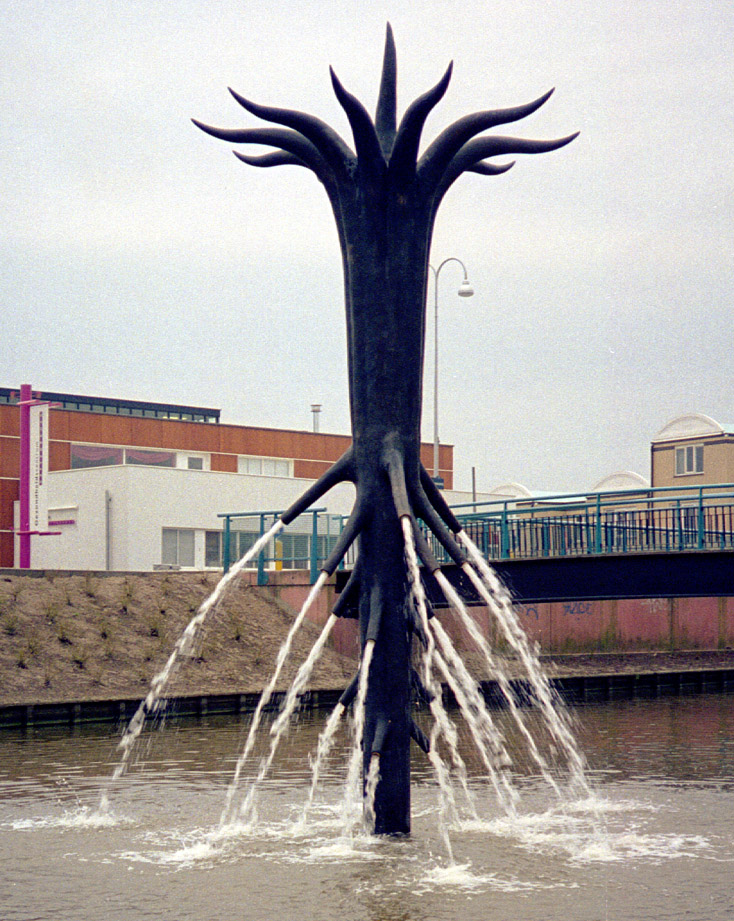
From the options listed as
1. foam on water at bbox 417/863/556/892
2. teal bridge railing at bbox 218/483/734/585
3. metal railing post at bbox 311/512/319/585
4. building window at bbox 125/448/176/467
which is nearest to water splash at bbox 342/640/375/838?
foam on water at bbox 417/863/556/892

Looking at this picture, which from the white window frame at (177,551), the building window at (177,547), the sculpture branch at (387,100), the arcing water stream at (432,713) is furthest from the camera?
the building window at (177,547)

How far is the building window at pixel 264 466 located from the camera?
6869 centimetres

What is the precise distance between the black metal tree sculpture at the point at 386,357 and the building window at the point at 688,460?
63.6m

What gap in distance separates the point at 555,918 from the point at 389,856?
8.04ft

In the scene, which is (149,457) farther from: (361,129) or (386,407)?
(361,129)

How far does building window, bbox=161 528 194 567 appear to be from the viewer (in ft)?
175

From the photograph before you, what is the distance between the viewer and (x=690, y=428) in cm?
7706

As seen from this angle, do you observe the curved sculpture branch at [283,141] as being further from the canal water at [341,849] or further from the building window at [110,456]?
the building window at [110,456]

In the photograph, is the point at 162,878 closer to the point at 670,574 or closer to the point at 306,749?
the point at 306,749

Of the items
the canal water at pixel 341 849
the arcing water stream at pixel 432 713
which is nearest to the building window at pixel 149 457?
the arcing water stream at pixel 432 713

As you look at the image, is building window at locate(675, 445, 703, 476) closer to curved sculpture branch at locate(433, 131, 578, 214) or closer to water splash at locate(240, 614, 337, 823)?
water splash at locate(240, 614, 337, 823)

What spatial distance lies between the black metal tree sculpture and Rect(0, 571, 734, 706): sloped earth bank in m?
16.8

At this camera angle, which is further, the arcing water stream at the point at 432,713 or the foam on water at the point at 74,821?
the foam on water at the point at 74,821

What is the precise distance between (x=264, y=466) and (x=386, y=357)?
55981 millimetres
